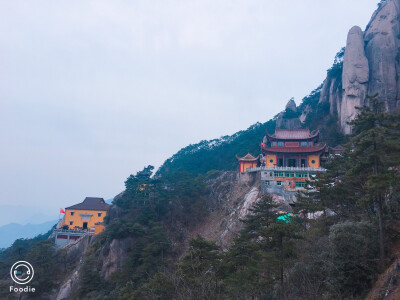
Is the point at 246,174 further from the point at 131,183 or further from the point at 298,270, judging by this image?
the point at 298,270

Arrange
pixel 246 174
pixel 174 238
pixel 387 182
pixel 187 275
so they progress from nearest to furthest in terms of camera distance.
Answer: pixel 387 182
pixel 187 275
pixel 174 238
pixel 246 174

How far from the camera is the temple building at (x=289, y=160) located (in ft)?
109

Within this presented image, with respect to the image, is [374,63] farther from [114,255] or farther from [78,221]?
[78,221]

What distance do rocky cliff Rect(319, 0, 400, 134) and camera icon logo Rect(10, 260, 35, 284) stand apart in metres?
46.3

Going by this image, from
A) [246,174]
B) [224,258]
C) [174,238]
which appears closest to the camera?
[224,258]

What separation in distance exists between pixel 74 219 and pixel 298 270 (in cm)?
3793

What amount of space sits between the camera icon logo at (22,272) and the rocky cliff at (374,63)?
46297 millimetres

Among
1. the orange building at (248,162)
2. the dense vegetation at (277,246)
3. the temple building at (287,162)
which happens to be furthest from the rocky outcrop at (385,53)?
the dense vegetation at (277,246)

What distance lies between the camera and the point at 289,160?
1517 inches

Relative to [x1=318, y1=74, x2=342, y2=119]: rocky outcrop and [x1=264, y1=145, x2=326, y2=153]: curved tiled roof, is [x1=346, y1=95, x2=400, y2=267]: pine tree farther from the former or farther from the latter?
[x1=318, y1=74, x2=342, y2=119]: rocky outcrop

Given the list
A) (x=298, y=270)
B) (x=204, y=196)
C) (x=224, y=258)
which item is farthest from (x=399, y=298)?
(x=204, y=196)

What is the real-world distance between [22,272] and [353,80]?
53.3 m

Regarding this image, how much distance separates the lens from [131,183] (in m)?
39.2

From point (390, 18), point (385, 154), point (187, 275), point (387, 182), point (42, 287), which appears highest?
point (390, 18)
